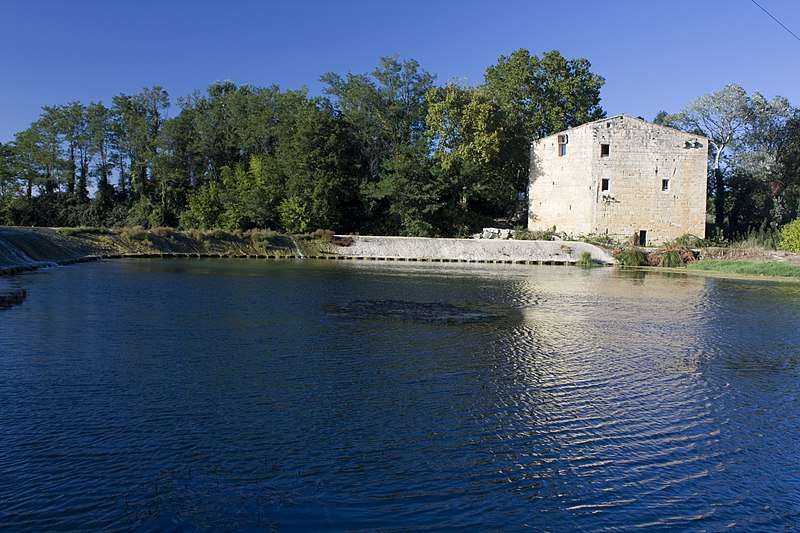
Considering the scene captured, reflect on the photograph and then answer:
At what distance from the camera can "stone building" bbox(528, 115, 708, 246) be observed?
157 ft

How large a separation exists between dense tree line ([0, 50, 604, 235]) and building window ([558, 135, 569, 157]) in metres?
5.28

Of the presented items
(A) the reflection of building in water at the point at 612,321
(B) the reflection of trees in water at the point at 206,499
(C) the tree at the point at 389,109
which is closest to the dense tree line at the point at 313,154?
(C) the tree at the point at 389,109

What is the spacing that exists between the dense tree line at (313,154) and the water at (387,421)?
35.0 m

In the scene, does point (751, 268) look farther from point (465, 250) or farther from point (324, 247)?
point (324, 247)

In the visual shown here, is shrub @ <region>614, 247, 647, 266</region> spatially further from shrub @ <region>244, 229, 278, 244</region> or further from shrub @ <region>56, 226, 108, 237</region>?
shrub @ <region>56, 226, 108, 237</region>

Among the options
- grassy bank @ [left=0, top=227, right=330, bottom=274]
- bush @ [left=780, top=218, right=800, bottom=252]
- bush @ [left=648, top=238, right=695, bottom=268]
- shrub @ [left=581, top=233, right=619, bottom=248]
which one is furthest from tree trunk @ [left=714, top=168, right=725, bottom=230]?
grassy bank @ [left=0, top=227, right=330, bottom=274]

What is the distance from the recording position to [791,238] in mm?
40219

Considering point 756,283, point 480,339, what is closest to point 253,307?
point 480,339

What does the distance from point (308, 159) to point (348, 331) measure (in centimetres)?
3894

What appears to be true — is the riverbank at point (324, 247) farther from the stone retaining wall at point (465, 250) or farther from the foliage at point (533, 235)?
the foliage at point (533, 235)

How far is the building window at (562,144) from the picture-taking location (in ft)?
165

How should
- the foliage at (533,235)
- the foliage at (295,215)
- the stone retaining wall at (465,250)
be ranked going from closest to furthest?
1. the stone retaining wall at (465,250)
2. the foliage at (533,235)
3. the foliage at (295,215)

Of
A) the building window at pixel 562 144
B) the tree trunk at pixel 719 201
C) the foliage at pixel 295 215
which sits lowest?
the foliage at pixel 295 215

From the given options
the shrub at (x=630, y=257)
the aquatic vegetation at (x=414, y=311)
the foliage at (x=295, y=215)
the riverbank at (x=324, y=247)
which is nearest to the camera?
the aquatic vegetation at (x=414, y=311)
